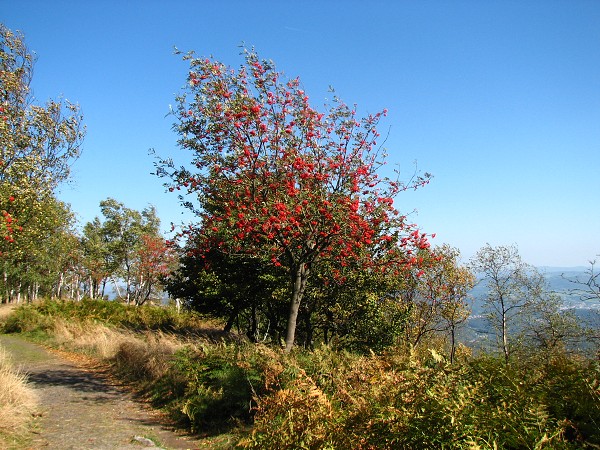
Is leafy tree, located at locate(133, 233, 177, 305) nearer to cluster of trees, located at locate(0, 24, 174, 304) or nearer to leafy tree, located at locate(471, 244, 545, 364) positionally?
cluster of trees, located at locate(0, 24, 174, 304)

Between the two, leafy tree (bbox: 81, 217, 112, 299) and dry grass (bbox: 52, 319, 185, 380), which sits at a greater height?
leafy tree (bbox: 81, 217, 112, 299)

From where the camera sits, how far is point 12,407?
276 inches

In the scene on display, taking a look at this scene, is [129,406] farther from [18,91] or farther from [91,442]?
[18,91]

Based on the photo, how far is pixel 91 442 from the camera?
682cm

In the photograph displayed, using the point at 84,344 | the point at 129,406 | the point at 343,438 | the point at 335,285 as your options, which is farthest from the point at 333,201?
the point at 84,344

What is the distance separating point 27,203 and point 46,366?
7.60 metres

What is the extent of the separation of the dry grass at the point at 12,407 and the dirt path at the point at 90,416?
11.7 inches

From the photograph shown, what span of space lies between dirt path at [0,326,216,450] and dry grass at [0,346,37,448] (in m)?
0.30

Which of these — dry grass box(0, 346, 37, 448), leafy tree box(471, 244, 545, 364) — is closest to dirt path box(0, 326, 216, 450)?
dry grass box(0, 346, 37, 448)

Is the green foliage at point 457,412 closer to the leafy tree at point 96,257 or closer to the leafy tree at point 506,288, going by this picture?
the leafy tree at point 506,288

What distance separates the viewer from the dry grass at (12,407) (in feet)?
21.1

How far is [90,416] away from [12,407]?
68.9 inches

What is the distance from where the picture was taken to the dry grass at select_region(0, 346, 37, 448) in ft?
21.1

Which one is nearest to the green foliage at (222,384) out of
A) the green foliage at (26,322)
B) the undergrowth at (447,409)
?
the undergrowth at (447,409)
